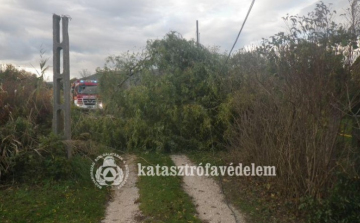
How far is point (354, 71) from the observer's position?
6035mm

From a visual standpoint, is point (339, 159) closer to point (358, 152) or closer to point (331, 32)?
point (358, 152)

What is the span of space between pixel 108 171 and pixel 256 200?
4.03m

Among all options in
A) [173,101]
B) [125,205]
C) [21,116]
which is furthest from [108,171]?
[173,101]

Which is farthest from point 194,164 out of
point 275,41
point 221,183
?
point 275,41

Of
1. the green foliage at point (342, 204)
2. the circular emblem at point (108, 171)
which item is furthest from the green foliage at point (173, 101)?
the green foliage at point (342, 204)

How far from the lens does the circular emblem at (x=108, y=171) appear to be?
28.8ft

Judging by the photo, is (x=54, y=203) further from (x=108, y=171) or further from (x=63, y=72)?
(x=63, y=72)

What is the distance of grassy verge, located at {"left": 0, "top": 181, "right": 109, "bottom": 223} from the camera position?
639 centimetres

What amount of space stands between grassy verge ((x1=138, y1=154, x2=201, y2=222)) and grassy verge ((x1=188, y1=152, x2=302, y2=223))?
98 cm

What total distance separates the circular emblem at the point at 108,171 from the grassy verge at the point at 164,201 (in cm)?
54

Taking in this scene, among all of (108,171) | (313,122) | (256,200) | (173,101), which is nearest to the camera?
(313,122)

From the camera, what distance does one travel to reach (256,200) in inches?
287

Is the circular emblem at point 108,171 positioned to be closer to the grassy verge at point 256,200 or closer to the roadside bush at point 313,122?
the grassy verge at point 256,200

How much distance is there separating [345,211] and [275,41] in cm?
436
